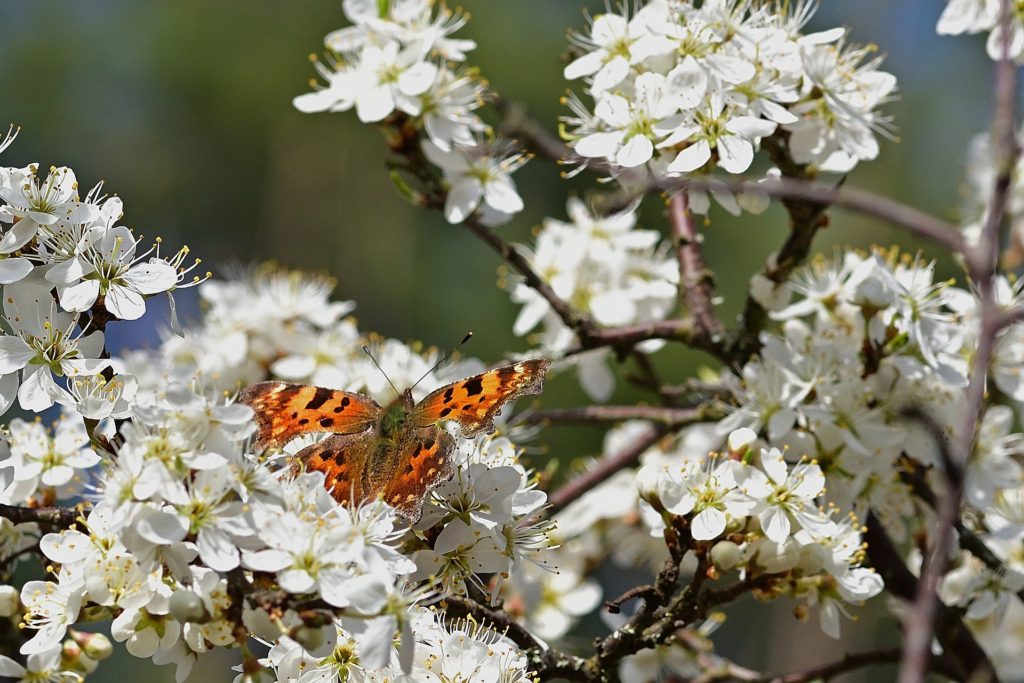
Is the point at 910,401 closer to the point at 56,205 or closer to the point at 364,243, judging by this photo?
the point at 56,205

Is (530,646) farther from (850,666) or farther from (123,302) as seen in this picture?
(123,302)

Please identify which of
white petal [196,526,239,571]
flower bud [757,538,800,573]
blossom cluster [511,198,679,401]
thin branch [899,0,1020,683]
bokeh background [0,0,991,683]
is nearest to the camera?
thin branch [899,0,1020,683]

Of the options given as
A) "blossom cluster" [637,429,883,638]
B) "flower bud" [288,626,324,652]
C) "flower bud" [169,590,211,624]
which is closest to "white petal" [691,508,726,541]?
"blossom cluster" [637,429,883,638]

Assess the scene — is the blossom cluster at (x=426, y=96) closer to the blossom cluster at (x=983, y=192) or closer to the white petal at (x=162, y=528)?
the white petal at (x=162, y=528)

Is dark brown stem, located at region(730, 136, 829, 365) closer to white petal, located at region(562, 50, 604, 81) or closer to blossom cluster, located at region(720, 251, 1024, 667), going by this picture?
blossom cluster, located at region(720, 251, 1024, 667)

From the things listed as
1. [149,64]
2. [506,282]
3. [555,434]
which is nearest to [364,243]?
[149,64]

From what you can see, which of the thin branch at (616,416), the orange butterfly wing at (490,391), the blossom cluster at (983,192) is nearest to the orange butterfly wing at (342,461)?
the orange butterfly wing at (490,391)
